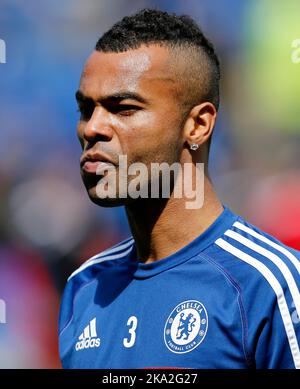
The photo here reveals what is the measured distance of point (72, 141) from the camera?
16.5 feet

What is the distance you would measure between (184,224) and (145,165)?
273 millimetres

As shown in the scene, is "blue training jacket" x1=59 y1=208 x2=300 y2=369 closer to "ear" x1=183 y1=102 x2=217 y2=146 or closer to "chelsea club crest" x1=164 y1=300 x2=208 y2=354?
"chelsea club crest" x1=164 y1=300 x2=208 y2=354

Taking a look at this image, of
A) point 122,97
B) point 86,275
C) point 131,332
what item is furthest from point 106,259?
point 122,97

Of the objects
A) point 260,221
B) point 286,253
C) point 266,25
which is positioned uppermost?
point 266,25

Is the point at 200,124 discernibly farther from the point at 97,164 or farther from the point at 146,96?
the point at 97,164

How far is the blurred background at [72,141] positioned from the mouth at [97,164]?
243 centimetres

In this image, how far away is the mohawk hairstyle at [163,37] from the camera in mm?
2414

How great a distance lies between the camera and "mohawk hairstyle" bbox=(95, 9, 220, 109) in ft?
7.92

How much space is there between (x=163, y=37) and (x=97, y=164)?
0.56m

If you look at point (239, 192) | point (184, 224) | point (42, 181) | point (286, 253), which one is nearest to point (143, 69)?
point (184, 224)

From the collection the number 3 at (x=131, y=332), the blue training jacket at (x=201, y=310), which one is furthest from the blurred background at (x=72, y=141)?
the number 3 at (x=131, y=332)

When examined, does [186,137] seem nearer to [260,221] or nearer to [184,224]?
[184,224]

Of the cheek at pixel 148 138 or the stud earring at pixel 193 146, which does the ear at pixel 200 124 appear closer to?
the stud earring at pixel 193 146

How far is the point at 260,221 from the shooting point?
4559 millimetres
